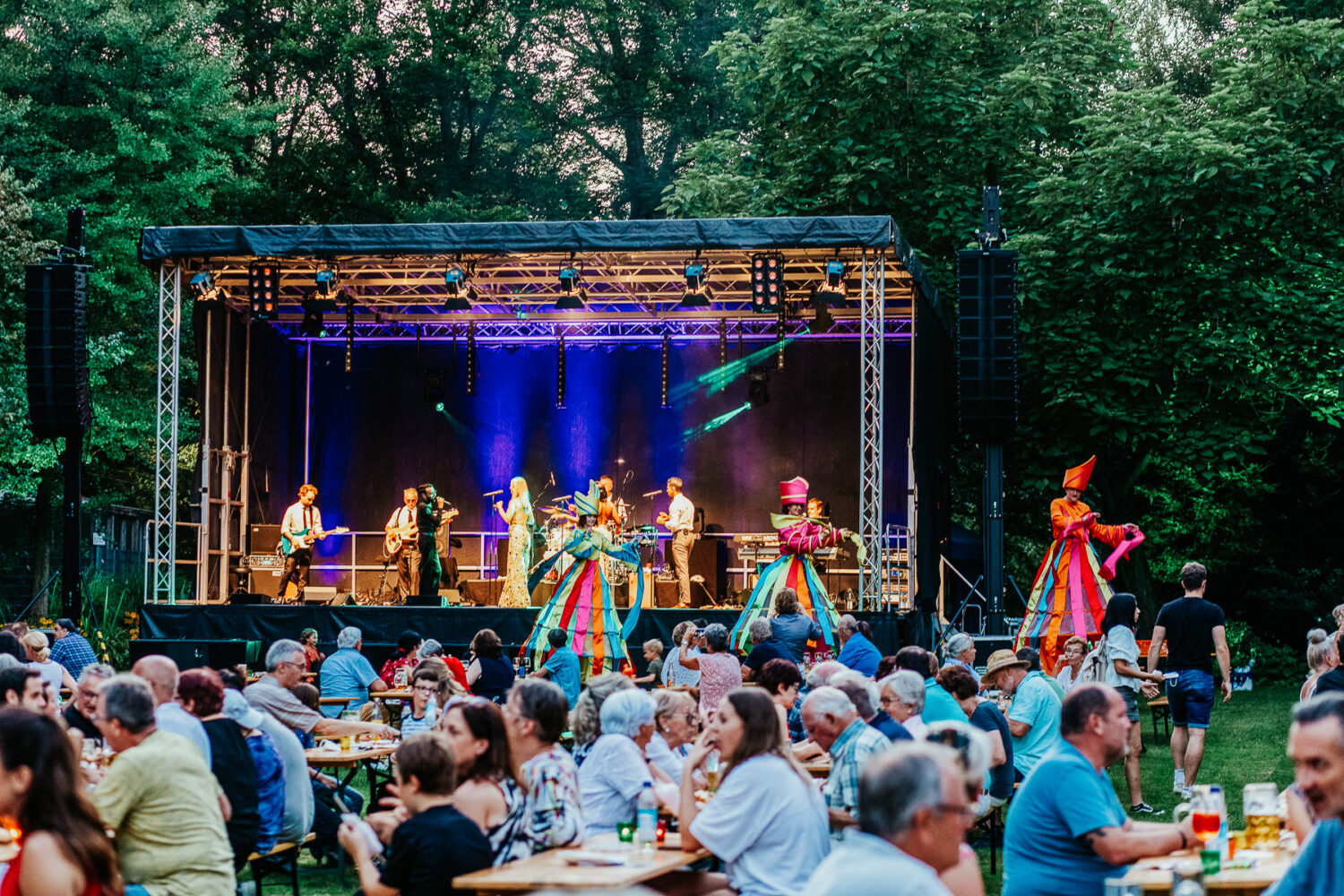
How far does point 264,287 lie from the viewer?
50.8 feet

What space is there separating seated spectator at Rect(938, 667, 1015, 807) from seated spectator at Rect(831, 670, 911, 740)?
140 centimetres

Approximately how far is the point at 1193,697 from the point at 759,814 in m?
5.64

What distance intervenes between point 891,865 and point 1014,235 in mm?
16490

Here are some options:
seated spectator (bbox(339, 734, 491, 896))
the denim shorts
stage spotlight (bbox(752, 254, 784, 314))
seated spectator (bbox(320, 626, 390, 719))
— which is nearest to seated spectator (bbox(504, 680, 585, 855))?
seated spectator (bbox(339, 734, 491, 896))

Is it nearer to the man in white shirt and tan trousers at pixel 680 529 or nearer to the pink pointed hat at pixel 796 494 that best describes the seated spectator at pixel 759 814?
the pink pointed hat at pixel 796 494

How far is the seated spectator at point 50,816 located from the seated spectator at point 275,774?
8.82 ft

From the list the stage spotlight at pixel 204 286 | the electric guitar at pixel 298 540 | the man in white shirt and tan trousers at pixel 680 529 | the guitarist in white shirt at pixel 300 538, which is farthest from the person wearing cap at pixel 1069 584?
the stage spotlight at pixel 204 286

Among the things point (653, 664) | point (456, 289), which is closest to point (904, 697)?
point (653, 664)

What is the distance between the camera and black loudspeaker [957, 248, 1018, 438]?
1409 centimetres

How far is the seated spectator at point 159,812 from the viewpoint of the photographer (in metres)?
4.39

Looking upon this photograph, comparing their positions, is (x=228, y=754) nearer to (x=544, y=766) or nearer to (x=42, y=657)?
(x=544, y=766)

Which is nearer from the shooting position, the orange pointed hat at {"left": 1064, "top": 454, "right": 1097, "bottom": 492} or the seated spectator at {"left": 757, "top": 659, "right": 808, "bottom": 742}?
the seated spectator at {"left": 757, "top": 659, "right": 808, "bottom": 742}

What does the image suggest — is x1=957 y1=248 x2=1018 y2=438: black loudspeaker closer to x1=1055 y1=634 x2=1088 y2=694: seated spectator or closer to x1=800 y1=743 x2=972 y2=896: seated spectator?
x1=1055 y1=634 x2=1088 y2=694: seated spectator

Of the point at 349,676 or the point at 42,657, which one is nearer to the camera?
the point at 42,657
